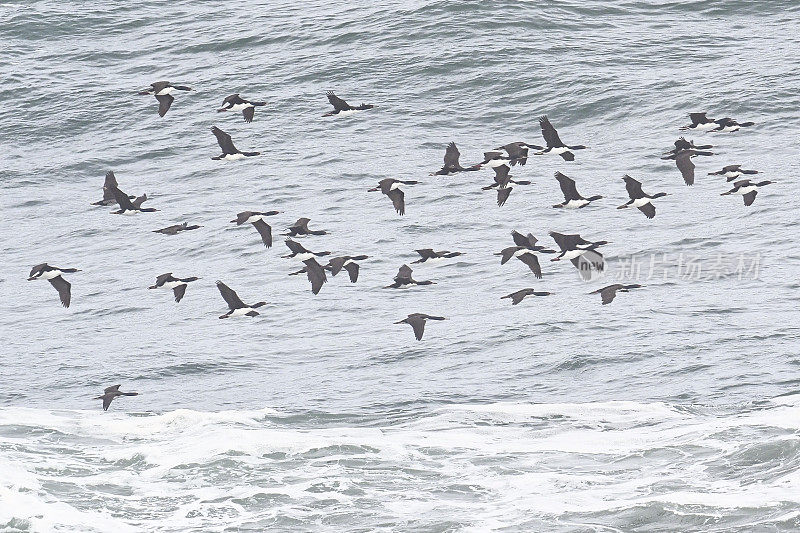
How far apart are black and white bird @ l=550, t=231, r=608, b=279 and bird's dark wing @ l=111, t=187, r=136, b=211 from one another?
837cm

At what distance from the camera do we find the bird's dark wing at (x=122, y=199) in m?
29.6

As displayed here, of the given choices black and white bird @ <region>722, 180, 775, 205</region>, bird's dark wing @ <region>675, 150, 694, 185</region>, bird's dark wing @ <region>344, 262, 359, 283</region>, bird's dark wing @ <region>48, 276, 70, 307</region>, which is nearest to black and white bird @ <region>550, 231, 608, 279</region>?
bird's dark wing @ <region>675, 150, 694, 185</region>

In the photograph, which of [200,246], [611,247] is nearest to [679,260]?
[611,247]

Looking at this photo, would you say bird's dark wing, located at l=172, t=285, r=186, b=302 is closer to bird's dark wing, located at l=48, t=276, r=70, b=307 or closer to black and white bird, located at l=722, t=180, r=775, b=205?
bird's dark wing, located at l=48, t=276, r=70, b=307

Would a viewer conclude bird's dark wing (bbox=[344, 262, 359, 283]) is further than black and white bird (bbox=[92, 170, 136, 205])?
Yes

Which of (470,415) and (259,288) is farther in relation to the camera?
(259,288)

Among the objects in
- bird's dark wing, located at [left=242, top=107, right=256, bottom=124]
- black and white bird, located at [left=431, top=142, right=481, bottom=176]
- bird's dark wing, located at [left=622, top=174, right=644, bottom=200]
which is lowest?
bird's dark wing, located at [left=622, top=174, right=644, bottom=200]

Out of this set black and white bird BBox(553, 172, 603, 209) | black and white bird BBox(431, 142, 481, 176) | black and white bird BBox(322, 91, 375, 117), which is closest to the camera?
black and white bird BBox(322, 91, 375, 117)

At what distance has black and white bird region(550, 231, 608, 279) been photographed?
33.0 m

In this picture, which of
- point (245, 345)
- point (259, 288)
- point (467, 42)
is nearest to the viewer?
→ point (245, 345)

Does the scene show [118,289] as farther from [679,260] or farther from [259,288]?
[679,260]

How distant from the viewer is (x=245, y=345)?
1421 inches

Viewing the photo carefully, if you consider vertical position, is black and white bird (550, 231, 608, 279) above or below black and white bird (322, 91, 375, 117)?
below

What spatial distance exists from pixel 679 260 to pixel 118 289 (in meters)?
13.9
